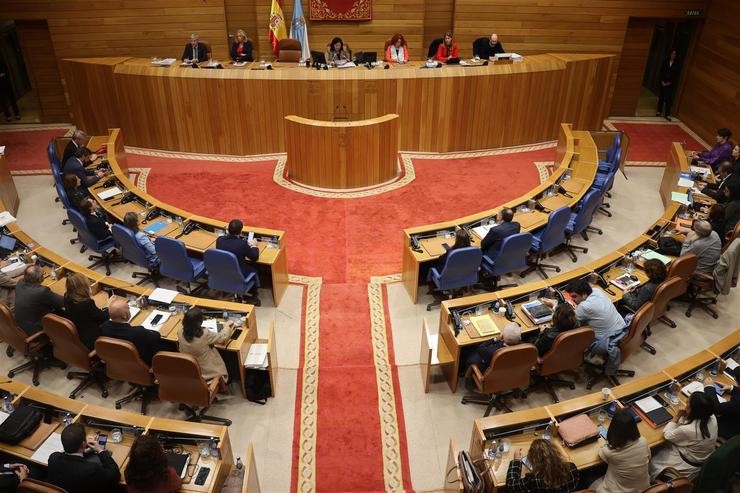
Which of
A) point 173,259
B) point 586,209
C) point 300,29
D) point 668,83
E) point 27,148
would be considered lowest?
point 27,148

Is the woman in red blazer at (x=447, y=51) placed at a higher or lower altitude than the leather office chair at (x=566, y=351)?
higher

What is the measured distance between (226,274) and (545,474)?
14.4ft

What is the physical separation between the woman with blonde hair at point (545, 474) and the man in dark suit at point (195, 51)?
10.7m

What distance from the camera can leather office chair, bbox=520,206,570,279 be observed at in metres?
7.88

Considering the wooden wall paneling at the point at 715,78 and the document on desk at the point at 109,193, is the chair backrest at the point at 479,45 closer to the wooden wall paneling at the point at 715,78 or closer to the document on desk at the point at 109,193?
the wooden wall paneling at the point at 715,78

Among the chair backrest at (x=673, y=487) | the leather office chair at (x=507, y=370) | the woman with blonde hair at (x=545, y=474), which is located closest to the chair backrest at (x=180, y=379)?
the leather office chair at (x=507, y=370)

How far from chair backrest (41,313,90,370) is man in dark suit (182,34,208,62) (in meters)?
7.83

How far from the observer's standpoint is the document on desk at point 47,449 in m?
4.70

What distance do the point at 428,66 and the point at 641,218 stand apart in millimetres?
4938

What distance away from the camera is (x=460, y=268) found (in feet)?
23.7

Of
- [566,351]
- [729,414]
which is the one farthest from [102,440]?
[729,414]

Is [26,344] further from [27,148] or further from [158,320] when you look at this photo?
[27,148]

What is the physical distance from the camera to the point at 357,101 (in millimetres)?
11516

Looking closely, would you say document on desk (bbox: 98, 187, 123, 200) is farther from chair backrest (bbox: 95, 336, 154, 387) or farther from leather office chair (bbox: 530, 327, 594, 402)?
leather office chair (bbox: 530, 327, 594, 402)
